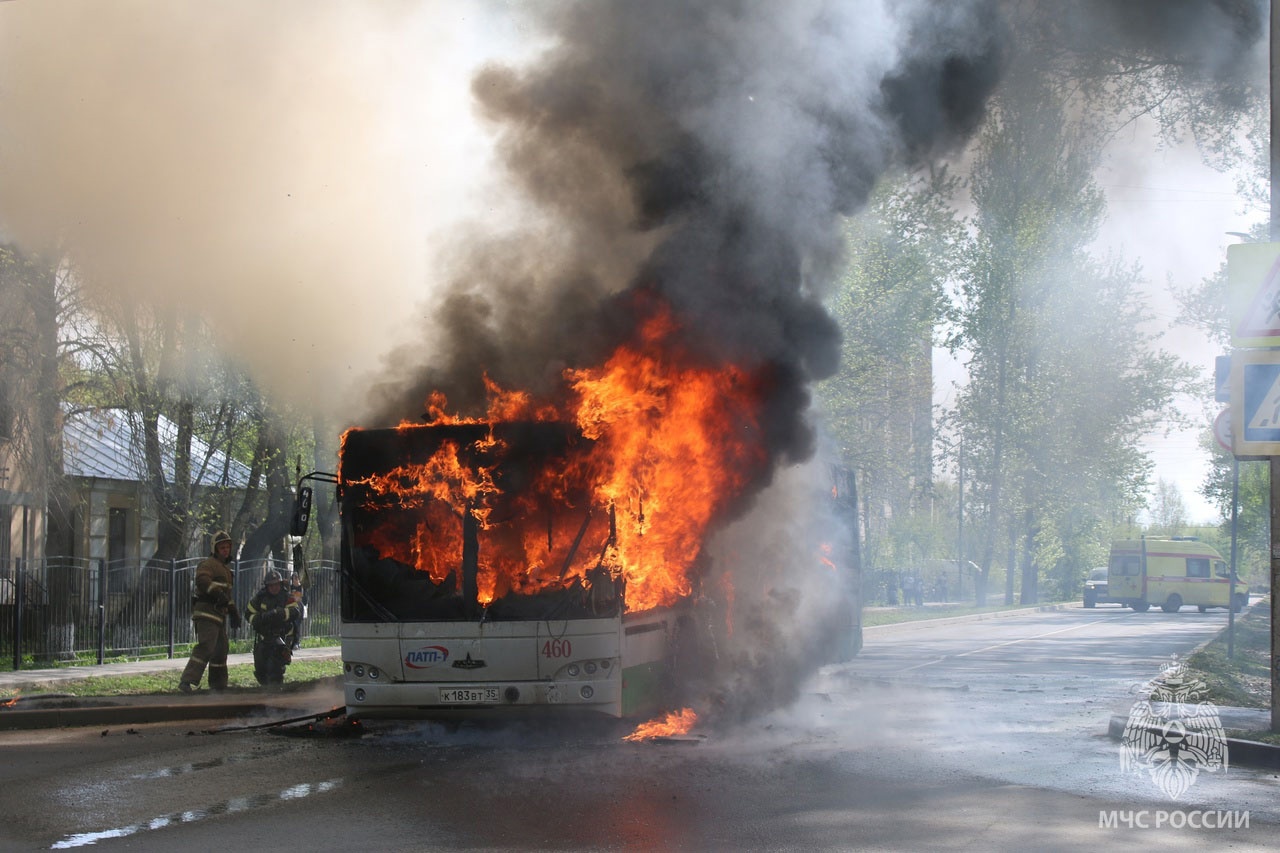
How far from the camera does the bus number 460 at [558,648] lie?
9.30 metres

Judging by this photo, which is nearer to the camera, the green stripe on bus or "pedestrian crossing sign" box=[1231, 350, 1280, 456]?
the green stripe on bus

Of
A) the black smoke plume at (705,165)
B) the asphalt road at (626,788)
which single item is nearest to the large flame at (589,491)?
the black smoke plume at (705,165)

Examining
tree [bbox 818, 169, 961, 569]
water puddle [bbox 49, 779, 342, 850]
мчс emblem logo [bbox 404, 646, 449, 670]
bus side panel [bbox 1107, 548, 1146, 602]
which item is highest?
tree [bbox 818, 169, 961, 569]

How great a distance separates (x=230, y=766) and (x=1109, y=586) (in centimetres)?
4287

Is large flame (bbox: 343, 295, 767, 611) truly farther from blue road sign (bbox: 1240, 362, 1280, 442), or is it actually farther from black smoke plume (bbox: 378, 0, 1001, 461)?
blue road sign (bbox: 1240, 362, 1280, 442)

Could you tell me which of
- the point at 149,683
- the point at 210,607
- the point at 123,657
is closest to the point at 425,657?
the point at 210,607

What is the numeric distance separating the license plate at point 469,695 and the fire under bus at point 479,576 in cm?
1

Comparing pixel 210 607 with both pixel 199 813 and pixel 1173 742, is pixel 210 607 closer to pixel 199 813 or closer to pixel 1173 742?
pixel 199 813

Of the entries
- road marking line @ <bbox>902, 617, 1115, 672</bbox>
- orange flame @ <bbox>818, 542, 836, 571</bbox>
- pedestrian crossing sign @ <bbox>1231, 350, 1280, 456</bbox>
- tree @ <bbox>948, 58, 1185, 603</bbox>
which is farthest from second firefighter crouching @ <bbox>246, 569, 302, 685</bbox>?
tree @ <bbox>948, 58, 1185, 603</bbox>

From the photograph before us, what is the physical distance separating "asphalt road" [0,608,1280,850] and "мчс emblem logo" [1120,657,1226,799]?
17 cm

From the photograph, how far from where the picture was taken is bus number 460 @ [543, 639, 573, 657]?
9.30 meters

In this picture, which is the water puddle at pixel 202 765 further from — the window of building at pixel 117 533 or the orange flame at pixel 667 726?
the window of building at pixel 117 533

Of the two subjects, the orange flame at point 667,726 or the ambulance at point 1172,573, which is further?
the ambulance at point 1172,573

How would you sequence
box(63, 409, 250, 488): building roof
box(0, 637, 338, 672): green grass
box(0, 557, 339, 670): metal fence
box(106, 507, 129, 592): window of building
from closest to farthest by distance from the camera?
box(0, 637, 338, 672): green grass, box(0, 557, 339, 670): metal fence, box(63, 409, 250, 488): building roof, box(106, 507, 129, 592): window of building
